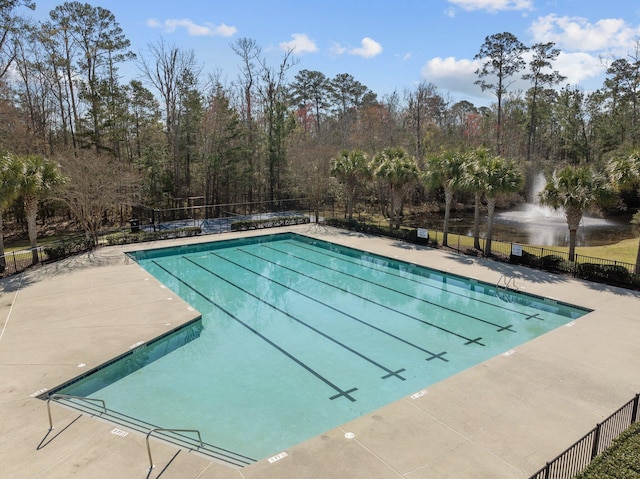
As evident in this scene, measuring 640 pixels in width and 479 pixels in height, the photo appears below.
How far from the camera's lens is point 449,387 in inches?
336

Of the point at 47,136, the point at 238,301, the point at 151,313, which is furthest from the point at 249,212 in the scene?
the point at 151,313

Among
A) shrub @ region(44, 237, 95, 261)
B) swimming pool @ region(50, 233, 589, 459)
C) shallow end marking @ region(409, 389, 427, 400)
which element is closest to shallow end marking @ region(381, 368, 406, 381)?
swimming pool @ region(50, 233, 589, 459)

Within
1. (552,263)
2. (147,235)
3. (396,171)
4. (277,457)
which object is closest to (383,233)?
(396,171)

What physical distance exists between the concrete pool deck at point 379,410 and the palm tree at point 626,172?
370 centimetres

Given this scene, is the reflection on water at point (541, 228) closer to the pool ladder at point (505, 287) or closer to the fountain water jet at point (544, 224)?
the fountain water jet at point (544, 224)

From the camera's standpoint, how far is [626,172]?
14.4 meters

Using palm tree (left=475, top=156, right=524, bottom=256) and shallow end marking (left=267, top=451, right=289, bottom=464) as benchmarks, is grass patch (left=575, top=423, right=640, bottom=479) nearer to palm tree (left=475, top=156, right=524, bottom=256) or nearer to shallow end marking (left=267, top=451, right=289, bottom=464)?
shallow end marking (left=267, top=451, right=289, bottom=464)

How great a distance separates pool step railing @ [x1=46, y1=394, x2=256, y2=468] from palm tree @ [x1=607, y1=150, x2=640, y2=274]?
48.7ft

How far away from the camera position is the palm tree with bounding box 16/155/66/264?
650 inches

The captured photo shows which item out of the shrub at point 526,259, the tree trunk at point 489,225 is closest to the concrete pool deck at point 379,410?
the shrub at point 526,259

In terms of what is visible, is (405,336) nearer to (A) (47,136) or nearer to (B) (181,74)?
(B) (181,74)

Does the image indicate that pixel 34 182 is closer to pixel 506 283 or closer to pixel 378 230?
pixel 378 230

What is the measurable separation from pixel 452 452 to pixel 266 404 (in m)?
3.75

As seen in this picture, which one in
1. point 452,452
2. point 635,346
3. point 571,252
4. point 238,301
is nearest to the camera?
point 452,452
